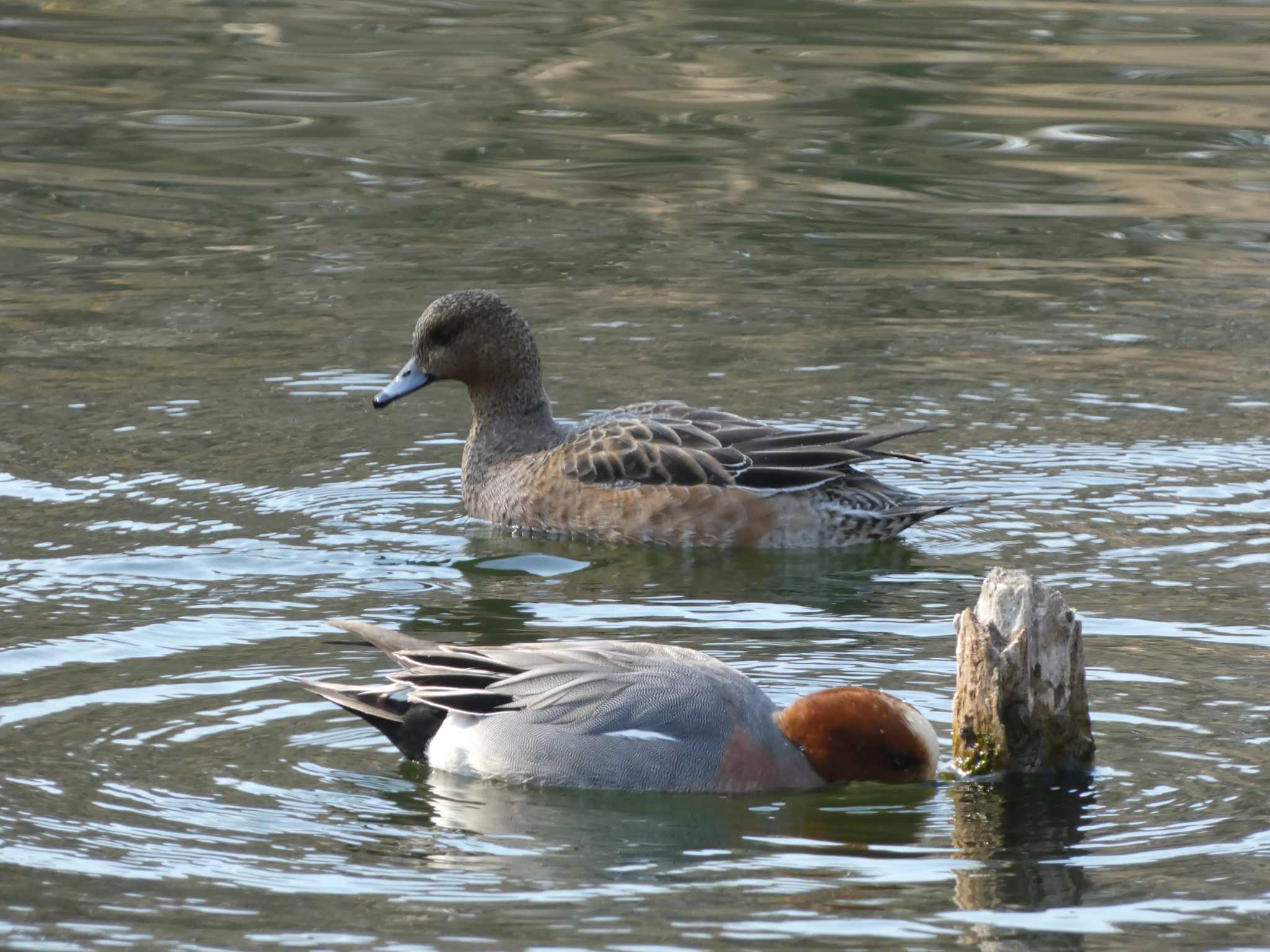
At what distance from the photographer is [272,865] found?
611cm

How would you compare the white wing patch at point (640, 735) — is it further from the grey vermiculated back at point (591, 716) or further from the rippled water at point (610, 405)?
the rippled water at point (610, 405)

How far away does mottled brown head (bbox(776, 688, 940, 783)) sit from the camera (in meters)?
6.77

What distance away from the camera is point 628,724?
6.73 metres

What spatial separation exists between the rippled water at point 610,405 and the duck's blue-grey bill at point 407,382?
425 mm

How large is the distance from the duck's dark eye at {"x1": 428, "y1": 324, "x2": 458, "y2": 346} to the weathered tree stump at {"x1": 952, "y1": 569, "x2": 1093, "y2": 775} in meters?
4.39

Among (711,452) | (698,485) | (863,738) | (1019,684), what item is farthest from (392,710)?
(711,452)

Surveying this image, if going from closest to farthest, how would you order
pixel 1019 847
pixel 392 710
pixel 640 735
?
1. pixel 1019 847
2. pixel 640 735
3. pixel 392 710

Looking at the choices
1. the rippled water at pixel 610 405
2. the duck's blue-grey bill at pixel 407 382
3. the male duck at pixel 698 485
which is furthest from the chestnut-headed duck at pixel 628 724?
the duck's blue-grey bill at pixel 407 382

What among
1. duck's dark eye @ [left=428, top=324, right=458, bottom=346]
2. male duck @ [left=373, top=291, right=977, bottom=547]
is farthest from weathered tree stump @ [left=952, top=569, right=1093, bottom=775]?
duck's dark eye @ [left=428, top=324, right=458, bottom=346]

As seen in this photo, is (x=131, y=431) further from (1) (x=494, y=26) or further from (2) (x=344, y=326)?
(1) (x=494, y=26)

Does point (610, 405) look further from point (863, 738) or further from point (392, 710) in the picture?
point (863, 738)

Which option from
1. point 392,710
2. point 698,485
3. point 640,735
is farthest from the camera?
point 698,485

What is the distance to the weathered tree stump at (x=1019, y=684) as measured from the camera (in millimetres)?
6688

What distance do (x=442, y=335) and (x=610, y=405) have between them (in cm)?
138
